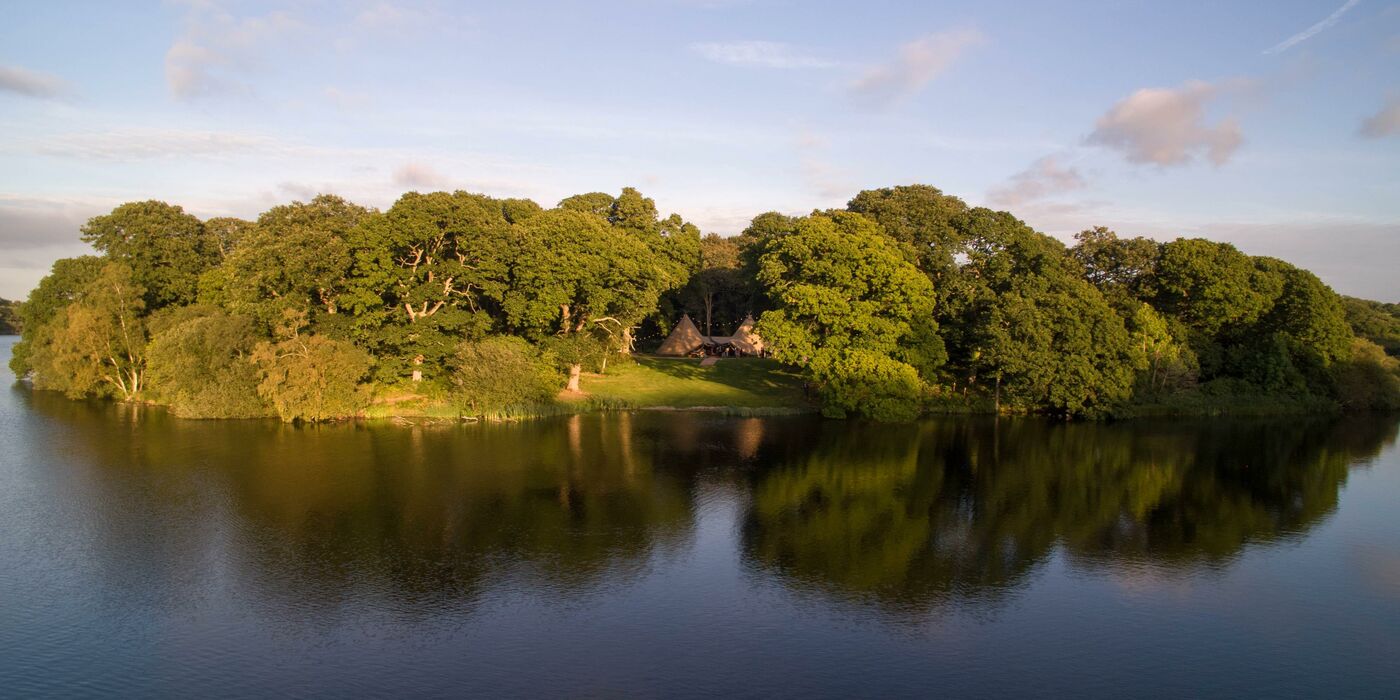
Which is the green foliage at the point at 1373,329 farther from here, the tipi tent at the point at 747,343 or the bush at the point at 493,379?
the bush at the point at 493,379

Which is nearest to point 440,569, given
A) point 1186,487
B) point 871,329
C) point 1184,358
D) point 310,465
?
point 310,465

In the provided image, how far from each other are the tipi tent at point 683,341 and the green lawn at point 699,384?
23.5 ft

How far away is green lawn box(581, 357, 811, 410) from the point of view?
51.1 m

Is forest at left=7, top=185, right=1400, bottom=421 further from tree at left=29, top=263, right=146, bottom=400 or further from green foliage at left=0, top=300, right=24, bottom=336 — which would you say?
green foliage at left=0, top=300, right=24, bottom=336

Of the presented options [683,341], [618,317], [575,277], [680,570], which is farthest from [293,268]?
[683,341]

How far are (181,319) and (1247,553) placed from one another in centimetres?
5499

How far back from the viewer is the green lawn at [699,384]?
51125 millimetres

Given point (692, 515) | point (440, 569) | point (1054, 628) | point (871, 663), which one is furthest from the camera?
point (692, 515)

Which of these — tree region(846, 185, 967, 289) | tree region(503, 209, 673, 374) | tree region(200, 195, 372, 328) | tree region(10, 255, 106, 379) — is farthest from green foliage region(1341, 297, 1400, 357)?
tree region(10, 255, 106, 379)

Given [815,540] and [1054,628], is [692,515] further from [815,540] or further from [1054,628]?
[1054,628]

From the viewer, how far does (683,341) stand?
71.6 meters

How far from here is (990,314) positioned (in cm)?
4988

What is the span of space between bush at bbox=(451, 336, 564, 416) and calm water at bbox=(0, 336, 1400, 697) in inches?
231

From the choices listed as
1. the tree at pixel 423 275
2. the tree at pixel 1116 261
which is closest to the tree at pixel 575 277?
the tree at pixel 423 275
